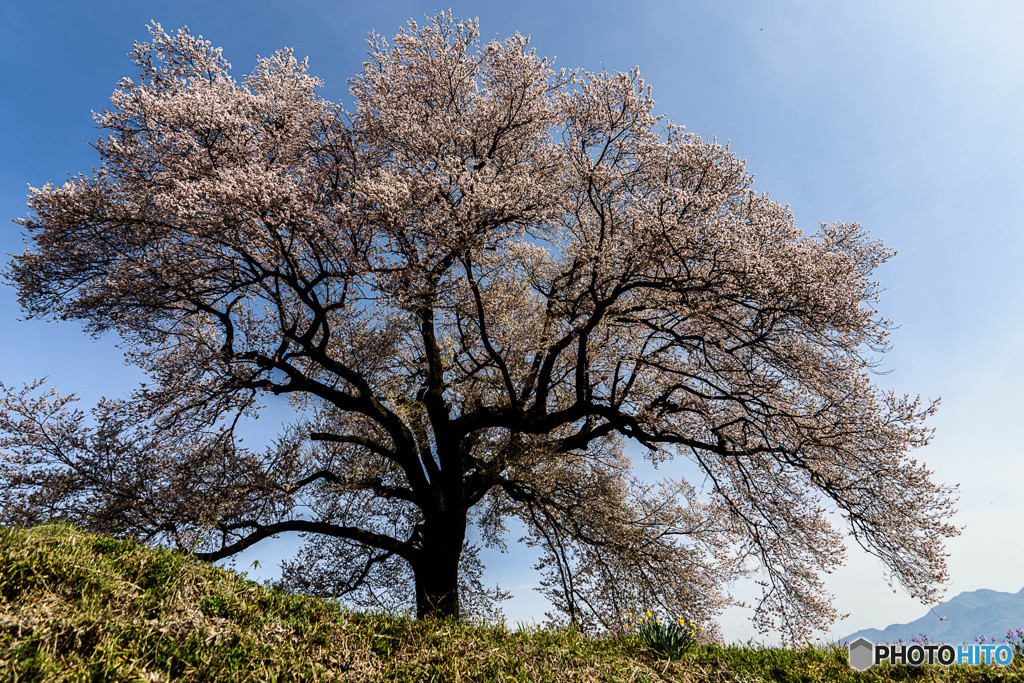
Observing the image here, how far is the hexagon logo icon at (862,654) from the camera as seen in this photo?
702 centimetres

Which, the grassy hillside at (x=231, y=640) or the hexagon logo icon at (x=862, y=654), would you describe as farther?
the hexagon logo icon at (x=862, y=654)

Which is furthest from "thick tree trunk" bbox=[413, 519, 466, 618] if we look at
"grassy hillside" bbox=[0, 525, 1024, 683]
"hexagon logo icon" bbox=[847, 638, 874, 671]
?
"hexagon logo icon" bbox=[847, 638, 874, 671]

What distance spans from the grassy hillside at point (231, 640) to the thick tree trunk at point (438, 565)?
557 cm

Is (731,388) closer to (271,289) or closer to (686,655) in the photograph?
(686,655)

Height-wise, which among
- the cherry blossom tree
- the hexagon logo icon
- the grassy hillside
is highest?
the cherry blossom tree

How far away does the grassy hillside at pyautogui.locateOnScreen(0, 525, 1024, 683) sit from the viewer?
401cm

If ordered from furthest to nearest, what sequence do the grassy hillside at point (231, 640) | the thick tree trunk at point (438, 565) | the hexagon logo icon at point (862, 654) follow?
the thick tree trunk at point (438, 565), the hexagon logo icon at point (862, 654), the grassy hillside at point (231, 640)

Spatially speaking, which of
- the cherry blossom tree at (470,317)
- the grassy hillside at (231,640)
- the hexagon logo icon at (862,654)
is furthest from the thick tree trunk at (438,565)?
the hexagon logo icon at (862,654)

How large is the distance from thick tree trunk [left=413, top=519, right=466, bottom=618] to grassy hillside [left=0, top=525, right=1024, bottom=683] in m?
5.57

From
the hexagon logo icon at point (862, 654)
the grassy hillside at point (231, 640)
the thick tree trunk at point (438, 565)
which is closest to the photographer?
the grassy hillside at point (231, 640)

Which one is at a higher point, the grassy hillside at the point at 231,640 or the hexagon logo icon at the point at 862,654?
the grassy hillside at the point at 231,640

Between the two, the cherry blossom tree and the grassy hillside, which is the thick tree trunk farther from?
the grassy hillside

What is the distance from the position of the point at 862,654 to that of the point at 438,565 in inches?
313

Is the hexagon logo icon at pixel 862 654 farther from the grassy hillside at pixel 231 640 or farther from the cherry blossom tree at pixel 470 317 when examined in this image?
the cherry blossom tree at pixel 470 317
